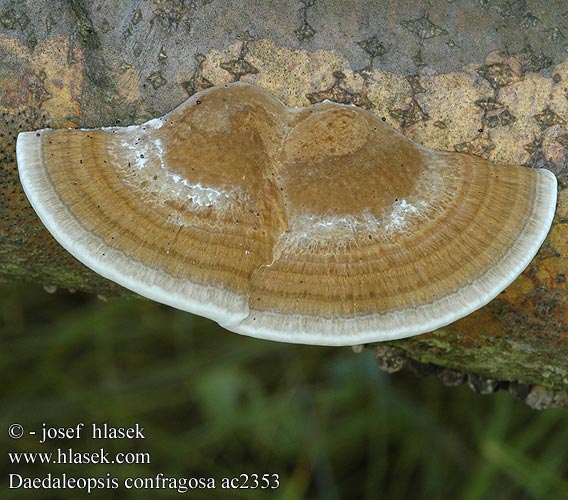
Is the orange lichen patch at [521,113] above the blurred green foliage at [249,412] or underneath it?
above

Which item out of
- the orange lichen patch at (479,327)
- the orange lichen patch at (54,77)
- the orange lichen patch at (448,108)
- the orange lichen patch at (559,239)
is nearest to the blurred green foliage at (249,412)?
the orange lichen patch at (479,327)

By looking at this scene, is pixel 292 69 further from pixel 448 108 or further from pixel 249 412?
pixel 249 412

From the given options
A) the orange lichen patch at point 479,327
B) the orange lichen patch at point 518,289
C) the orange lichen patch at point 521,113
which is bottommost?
the orange lichen patch at point 479,327

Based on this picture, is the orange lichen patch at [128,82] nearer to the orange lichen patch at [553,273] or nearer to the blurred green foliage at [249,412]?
the orange lichen patch at [553,273]

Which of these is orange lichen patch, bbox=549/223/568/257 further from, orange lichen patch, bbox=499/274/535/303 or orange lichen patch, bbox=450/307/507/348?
orange lichen patch, bbox=450/307/507/348

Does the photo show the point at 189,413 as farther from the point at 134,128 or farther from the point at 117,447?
the point at 134,128

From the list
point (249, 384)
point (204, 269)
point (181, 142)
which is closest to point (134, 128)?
point (181, 142)

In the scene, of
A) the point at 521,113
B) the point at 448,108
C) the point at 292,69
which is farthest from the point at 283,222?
the point at 521,113

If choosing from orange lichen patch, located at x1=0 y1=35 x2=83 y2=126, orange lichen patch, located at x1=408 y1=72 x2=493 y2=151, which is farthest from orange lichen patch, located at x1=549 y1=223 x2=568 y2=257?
orange lichen patch, located at x1=0 y1=35 x2=83 y2=126
